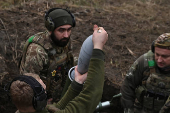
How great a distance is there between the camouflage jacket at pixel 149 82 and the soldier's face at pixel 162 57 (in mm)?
158

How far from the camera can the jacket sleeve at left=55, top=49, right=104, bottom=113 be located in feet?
5.90

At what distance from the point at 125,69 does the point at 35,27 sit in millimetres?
3742

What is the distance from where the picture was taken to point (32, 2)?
981 cm

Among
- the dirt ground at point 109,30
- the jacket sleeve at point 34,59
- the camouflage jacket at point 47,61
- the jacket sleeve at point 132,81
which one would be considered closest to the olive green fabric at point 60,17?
the camouflage jacket at point 47,61

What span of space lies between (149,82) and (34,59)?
2067 millimetres

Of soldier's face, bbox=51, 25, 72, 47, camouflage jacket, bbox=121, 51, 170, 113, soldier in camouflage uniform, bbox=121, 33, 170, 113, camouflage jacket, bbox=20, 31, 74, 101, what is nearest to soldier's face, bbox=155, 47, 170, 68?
soldier in camouflage uniform, bbox=121, 33, 170, 113

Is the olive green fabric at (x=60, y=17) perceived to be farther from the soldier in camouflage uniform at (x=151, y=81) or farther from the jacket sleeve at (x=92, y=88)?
the jacket sleeve at (x=92, y=88)

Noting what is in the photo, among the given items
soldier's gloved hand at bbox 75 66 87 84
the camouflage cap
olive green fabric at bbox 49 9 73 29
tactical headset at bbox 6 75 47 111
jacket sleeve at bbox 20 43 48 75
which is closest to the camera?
tactical headset at bbox 6 75 47 111

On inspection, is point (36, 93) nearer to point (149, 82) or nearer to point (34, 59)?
point (34, 59)

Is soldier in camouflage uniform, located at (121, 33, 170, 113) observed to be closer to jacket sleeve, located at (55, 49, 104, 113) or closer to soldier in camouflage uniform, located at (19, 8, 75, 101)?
soldier in camouflage uniform, located at (19, 8, 75, 101)

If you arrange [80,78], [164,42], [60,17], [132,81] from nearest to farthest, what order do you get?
[80,78], [164,42], [60,17], [132,81]

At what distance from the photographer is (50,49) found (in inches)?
147

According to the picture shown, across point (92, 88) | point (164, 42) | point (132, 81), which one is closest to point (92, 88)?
point (92, 88)

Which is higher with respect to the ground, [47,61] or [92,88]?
[92,88]
